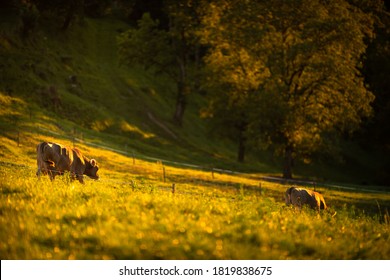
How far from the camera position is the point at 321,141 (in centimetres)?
3956

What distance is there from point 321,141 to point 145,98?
3161 centimetres

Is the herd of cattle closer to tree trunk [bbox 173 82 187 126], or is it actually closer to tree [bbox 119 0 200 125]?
tree [bbox 119 0 200 125]

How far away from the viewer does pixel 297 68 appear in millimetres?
39906

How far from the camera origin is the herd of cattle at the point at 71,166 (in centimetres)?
1735

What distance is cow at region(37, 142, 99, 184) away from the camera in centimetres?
1733

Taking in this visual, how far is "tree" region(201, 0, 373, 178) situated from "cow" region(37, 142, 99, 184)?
72.2 feet

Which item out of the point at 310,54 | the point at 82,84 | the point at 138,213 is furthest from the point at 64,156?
the point at 82,84

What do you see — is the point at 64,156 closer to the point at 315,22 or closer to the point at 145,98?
the point at 315,22

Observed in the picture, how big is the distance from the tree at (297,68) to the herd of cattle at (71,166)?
1909 cm

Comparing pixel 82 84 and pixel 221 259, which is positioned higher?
pixel 82 84

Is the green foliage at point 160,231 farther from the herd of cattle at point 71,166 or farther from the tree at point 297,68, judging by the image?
the tree at point 297,68

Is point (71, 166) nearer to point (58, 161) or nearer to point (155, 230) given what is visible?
point (58, 161)

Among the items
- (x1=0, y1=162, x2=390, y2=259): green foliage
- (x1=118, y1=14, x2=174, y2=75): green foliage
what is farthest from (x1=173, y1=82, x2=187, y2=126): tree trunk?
(x1=0, y1=162, x2=390, y2=259): green foliage

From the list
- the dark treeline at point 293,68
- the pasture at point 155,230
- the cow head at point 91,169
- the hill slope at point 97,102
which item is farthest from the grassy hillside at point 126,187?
the dark treeline at point 293,68
